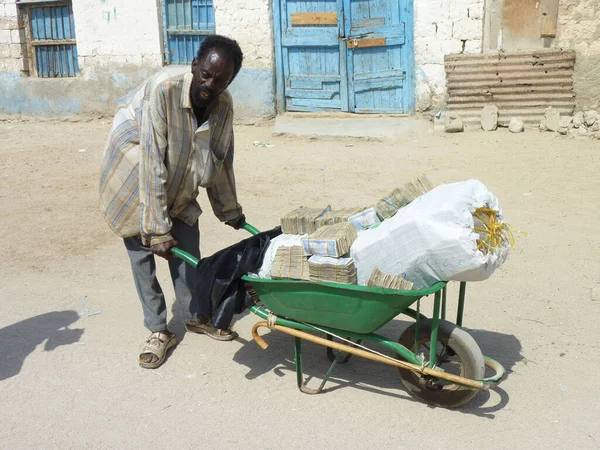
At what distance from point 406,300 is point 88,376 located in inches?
74.4

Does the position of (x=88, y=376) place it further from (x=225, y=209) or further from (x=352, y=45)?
(x=352, y=45)

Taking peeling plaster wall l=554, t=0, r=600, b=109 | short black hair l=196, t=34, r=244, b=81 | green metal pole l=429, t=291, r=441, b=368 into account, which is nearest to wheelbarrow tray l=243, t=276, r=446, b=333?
green metal pole l=429, t=291, r=441, b=368

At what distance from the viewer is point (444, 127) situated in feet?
30.7

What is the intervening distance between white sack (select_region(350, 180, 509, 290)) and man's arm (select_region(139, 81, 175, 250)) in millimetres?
1051

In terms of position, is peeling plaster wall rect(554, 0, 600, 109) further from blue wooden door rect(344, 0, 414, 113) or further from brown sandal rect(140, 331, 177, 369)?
brown sandal rect(140, 331, 177, 369)

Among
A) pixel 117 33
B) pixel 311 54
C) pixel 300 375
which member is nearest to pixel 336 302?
pixel 300 375

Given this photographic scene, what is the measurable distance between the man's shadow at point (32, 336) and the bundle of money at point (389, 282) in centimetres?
214

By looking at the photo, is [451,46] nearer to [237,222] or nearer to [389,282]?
[237,222]

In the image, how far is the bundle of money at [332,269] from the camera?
10.6 feet

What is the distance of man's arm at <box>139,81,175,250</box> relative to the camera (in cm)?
360

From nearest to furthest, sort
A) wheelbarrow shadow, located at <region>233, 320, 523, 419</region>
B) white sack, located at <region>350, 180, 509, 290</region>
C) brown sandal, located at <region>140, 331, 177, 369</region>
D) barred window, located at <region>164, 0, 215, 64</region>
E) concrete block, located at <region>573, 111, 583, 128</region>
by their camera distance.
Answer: white sack, located at <region>350, 180, 509, 290</region> < wheelbarrow shadow, located at <region>233, 320, 523, 419</region> < brown sandal, located at <region>140, 331, 177, 369</region> < concrete block, located at <region>573, 111, 583, 128</region> < barred window, located at <region>164, 0, 215, 64</region>

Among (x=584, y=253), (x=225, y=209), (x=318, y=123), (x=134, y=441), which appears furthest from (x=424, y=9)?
(x=134, y=441)

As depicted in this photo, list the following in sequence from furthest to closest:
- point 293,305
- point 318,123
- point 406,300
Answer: point 318,123, point 293,305, point 406,300

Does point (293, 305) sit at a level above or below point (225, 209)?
below
